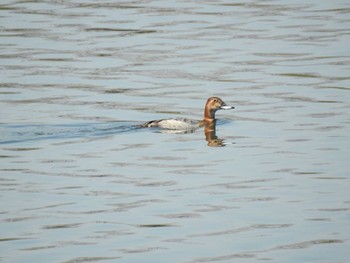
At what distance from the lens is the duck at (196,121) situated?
18.6 meters

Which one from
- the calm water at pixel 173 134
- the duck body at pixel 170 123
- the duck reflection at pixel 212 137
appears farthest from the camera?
the duck body at pixel 170 123

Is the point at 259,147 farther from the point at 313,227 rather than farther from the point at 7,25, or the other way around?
the point at 7,25

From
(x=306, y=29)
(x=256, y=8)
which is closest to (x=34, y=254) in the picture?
(x=306, y=29)

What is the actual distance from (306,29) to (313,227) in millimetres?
14410

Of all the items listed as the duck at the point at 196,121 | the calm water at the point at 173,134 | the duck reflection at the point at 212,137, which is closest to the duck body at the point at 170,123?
the duck at the point at 196,121

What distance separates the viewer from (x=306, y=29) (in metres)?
27.0

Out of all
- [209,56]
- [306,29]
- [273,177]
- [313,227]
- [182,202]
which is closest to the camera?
[313,227]

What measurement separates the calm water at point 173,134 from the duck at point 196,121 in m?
0.17

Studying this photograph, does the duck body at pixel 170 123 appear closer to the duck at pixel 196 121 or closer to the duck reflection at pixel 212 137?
the duck at pixel 196 121

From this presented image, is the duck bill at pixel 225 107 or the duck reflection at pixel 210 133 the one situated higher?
the duck bill at pixel 225 107

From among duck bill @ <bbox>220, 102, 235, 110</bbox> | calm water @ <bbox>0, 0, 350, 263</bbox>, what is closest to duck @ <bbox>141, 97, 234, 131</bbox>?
duck bill @ <bbox>220, 102, 235, 110</bbox>

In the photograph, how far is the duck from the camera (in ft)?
61.0

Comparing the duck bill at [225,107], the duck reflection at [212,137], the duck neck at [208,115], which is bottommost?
the duck reflection at [212,137]

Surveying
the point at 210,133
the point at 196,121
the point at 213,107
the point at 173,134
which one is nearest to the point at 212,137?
the point at 210,133
